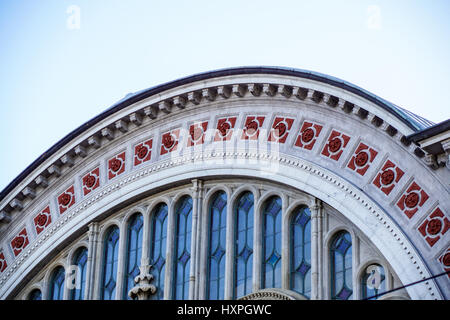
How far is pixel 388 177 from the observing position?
29688mm

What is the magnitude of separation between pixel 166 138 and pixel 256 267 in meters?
4.72

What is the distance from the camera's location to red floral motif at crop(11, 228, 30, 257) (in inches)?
1394

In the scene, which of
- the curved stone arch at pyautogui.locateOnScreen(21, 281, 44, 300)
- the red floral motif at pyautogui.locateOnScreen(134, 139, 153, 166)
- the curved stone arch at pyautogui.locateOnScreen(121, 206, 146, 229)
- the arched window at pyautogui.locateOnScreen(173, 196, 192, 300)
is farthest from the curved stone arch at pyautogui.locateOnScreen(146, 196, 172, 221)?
the curved stone arch at pyautogui.locateOnScreen(21, 281, 44, 300)

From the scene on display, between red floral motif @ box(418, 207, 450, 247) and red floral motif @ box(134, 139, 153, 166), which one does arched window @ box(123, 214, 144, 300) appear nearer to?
red floral motif @ box(134, 139, 153, 166)

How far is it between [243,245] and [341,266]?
2801 mm

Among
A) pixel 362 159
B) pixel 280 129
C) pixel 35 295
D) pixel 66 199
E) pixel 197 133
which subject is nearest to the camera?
pixel 362 159

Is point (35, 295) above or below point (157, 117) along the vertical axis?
below

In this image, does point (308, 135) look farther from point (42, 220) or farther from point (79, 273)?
point (42, 220)

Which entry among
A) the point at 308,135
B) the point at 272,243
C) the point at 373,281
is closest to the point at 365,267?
the point at 373,281

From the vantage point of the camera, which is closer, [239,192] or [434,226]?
[434,226]

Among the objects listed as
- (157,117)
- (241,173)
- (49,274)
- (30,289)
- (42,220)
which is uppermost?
(157,117)

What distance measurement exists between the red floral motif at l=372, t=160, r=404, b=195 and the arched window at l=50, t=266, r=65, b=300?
9303 mm

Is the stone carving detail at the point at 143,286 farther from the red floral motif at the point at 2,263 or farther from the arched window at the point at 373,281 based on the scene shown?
the arched window at the point at 373,281

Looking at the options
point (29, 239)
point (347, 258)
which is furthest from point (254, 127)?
point (29, 239)
